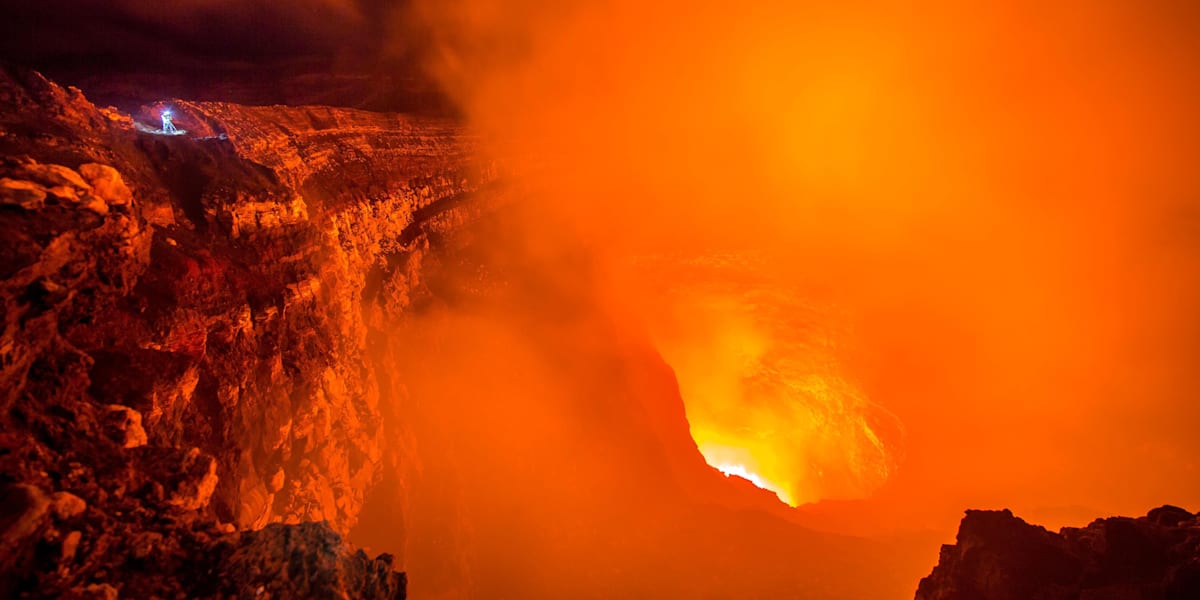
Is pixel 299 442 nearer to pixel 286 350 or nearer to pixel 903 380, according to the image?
pixel 286 350

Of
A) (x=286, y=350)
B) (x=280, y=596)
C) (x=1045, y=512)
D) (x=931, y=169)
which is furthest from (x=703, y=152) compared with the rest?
(x=280, y=596)

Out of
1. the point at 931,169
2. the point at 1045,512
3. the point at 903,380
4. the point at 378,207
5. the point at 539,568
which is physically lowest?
the point at 539,568

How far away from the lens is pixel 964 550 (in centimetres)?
1073

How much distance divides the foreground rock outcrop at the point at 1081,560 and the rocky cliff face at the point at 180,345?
11452mm

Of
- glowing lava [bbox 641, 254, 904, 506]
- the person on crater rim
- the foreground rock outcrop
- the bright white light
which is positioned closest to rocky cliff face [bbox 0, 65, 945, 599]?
the person on crater rim

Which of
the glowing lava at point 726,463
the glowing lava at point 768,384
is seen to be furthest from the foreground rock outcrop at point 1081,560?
the glowing lava at point 726,463

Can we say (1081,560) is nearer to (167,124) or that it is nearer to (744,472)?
(167,124)

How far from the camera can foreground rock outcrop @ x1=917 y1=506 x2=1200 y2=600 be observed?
29.7ft

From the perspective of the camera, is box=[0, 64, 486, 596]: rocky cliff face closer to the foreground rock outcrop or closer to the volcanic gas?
the volcanic gas

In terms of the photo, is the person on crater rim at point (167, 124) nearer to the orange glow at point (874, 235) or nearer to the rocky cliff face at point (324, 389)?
the rocky cliff face at point (324, 389)

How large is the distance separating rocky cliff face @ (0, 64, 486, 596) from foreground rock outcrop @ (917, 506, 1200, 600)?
37.6 ft

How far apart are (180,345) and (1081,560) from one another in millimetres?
17021

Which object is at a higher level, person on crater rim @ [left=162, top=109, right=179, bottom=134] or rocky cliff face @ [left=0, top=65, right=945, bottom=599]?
person on crater rim @ [left=162, top=109, right=179, bottom=134]

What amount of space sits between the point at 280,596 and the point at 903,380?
2620cm
